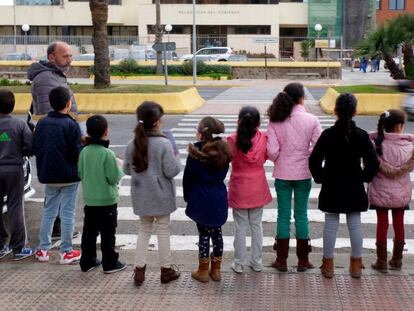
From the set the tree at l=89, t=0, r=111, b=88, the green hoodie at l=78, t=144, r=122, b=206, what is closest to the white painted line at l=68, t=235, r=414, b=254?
the green hoodie at l=78, t=144, r=122, b=206

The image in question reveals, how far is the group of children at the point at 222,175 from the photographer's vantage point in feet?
18.2

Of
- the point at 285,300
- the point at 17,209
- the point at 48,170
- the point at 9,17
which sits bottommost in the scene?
the point at 285,300

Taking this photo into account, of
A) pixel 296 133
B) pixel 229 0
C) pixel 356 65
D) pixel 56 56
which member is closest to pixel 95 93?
pixel 56 56

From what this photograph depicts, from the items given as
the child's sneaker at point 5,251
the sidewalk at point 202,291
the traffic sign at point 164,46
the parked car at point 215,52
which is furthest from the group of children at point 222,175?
the parked car at point 215,52

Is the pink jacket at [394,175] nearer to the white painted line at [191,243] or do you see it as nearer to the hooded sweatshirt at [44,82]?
the white painted line at [191,243]

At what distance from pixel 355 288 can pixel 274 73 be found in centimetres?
3510

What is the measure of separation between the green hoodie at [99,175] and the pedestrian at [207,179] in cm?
63

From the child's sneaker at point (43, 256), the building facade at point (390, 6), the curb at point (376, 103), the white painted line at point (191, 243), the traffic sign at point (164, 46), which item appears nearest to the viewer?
the child's sneaker at point (43, 256)

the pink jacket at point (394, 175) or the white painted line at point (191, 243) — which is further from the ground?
the pink jacket at point (394, 175)

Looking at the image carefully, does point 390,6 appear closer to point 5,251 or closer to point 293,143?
point 293,143

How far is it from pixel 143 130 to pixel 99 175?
594 millimetres

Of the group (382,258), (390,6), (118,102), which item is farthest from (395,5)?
(382,258)

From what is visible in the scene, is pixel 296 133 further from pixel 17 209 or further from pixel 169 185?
pixel 17 209

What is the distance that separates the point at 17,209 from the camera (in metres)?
6.29
